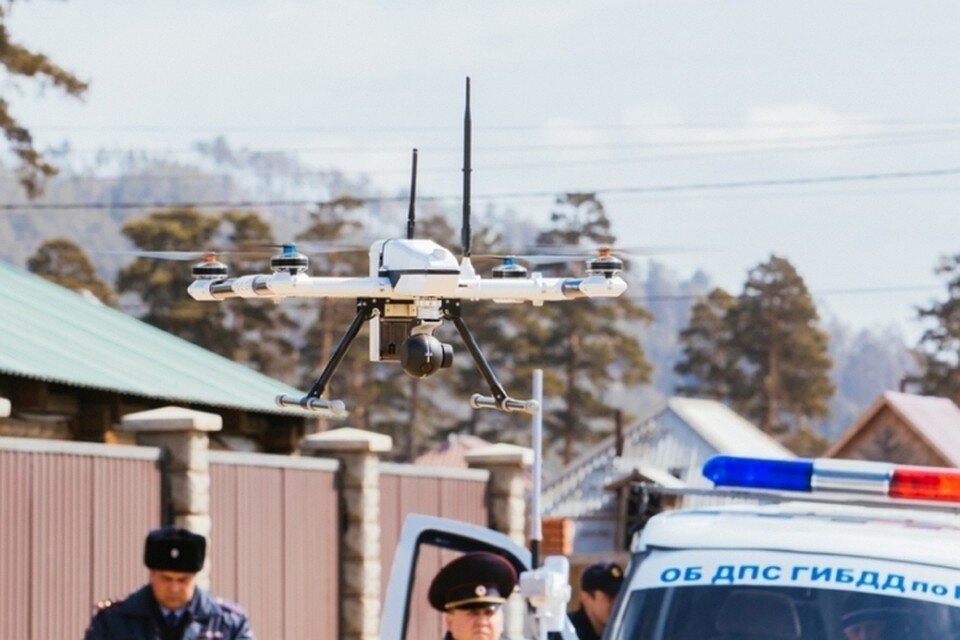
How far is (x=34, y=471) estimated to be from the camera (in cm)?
1482

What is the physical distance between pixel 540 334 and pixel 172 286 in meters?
19.0

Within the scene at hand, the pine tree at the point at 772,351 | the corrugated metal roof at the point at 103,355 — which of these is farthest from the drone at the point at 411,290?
the pine tree at the point at 772,351

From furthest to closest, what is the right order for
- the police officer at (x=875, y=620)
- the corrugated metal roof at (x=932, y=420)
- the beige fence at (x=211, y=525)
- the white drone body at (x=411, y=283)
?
the corrugated metal roof at (x=932, y=420), the beige fence at (x=211, y=525), the white drone body at (x=411, y=283), the police officer at (x=875, y=620)

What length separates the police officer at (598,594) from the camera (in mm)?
10133

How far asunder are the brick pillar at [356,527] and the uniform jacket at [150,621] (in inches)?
431

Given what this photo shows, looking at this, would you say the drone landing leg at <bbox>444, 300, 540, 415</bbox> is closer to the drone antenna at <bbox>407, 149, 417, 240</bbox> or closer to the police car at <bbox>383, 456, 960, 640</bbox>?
the drone antenna at <bbox>407, 149, 417, 240</bbox>

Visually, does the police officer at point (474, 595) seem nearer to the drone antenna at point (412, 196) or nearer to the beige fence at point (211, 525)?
the drone antenna at point (412, 196)

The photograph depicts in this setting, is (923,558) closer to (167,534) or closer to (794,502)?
(794,502)

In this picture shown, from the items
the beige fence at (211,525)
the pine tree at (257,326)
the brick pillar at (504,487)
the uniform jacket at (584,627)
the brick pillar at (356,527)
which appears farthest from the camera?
the pine tree at (257,326)

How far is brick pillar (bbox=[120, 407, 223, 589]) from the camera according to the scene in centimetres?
1636

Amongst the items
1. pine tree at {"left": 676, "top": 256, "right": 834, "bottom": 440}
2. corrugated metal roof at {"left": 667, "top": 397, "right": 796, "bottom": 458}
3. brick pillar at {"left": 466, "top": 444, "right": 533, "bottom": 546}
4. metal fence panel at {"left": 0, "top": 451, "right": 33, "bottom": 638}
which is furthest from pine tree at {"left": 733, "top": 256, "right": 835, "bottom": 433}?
metal fence panel at {"left": 0, "top": 451, "right": 33, "bottom": 638}

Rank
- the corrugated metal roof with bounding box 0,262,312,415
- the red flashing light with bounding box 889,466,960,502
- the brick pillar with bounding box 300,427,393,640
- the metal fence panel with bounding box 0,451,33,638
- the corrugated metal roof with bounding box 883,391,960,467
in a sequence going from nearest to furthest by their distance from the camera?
the red flashing light with bounding box 889,466,960,502, the metal fence panel with bounding box 0,451,33,638, the corrugated metal roof with bounding box 0,262,312,415, the brick pillar with bounding box 300,427,393,640, the corrugated metal roof with bounding box 883,391,960,467

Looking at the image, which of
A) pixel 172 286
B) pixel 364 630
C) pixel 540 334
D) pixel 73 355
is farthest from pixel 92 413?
pixel 540 334

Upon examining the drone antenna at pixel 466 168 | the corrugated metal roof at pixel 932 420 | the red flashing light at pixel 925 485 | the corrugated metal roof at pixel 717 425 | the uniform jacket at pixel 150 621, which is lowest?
the corrugated metal roof at pixel 717 425
